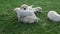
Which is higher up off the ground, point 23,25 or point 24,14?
point 24,14

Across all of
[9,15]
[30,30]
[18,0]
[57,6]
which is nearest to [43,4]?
[57,6]

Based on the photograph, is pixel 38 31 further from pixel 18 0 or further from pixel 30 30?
pixel 18 0

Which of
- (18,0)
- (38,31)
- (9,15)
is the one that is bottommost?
(38,31)

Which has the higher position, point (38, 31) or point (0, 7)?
Result: point (0, 7)

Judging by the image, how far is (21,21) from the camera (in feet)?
12.4

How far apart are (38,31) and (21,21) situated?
459 millimetres

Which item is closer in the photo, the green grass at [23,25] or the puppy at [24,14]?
the green grass at [23,25]

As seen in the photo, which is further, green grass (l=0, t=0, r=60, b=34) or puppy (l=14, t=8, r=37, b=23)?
puppy (l=14, t=8, r=37, b=23)

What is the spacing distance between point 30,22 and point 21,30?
0.29 m

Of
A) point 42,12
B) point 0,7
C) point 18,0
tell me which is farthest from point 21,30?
point 18,0

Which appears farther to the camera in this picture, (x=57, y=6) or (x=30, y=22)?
(x=57, y=6)

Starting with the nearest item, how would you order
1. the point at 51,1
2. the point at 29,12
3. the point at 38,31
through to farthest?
the point at 38,31
the point at 29,12
the point at 51,1

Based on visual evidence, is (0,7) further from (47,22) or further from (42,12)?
(47,22)

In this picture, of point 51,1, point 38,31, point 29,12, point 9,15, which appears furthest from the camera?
point 51,1
